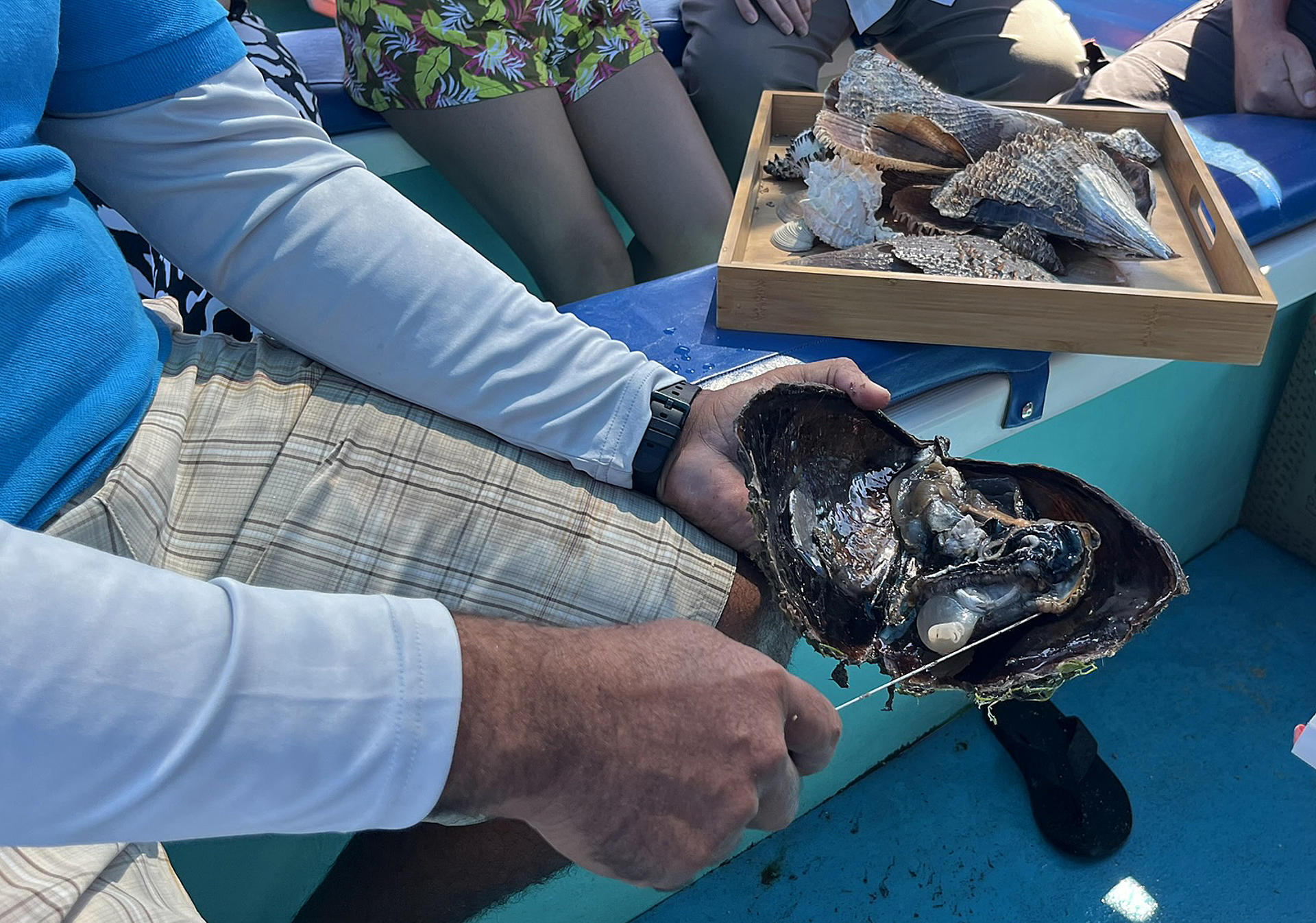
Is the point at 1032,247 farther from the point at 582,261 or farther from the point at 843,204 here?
the point at 582,261

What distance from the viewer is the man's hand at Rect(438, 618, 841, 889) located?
59 centimetres

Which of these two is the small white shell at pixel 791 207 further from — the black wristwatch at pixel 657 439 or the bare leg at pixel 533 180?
the black wristwatch at pixel 657 439

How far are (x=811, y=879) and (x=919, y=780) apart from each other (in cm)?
23

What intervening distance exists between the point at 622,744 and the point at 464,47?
3.88 feet

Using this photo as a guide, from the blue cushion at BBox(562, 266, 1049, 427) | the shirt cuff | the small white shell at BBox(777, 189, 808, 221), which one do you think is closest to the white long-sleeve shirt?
the shirt cuff

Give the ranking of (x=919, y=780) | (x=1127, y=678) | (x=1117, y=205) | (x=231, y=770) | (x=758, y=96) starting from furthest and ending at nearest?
(x=758, y=96) < (x=1127, y=678) < (x=919, y=780) < (x=1117, y=205) < (x=231, y=770)

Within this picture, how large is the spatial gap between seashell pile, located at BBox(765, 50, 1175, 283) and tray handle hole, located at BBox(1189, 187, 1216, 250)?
6 centimetres

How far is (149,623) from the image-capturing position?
529 mm

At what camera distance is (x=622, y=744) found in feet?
2.00

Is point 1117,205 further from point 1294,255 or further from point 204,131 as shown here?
point 204,131

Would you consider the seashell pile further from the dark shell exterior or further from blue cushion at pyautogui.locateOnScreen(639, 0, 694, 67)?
blue cushion at pyautogui.locateOnScreen(639, 0, 694, 67)

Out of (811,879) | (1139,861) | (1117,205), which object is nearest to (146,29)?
(1117,205)

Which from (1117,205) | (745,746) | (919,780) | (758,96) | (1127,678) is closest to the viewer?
(745,746)

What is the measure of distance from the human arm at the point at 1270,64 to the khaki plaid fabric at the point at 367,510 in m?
1.42
